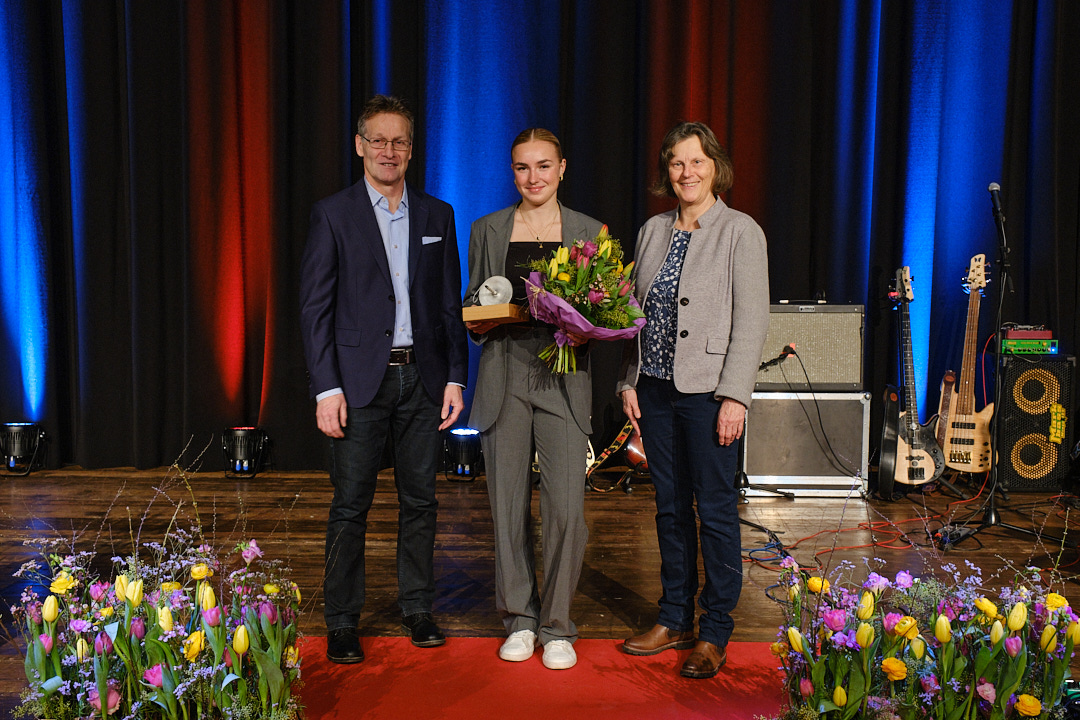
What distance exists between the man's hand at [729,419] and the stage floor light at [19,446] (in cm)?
484

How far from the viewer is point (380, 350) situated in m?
2.32

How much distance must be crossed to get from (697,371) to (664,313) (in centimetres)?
21

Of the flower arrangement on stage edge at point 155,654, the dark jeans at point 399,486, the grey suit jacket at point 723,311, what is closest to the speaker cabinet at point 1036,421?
the grey suit jacket at point 723,311

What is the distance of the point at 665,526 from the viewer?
2.36m

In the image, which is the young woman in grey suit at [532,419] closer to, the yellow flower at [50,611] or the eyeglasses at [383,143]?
the eyeglasses at [383,143]

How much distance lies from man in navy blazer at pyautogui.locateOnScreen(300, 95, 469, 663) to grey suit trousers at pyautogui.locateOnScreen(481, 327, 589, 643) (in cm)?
23

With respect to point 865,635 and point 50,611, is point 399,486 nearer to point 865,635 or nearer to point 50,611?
point 50,611

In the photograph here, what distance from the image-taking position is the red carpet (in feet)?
6.63

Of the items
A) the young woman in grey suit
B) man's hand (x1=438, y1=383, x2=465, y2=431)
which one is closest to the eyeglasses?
the young woman in grey suit

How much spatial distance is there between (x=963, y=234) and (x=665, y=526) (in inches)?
152

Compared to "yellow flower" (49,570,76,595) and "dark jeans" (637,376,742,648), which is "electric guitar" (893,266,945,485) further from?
"yellow flower" (49,570,76,595)

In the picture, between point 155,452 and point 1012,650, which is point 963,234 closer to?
point 1012,650

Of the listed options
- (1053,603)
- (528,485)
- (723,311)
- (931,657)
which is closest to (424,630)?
(528,485)

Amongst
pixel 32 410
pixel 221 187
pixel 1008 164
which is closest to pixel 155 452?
pixel 32 410
